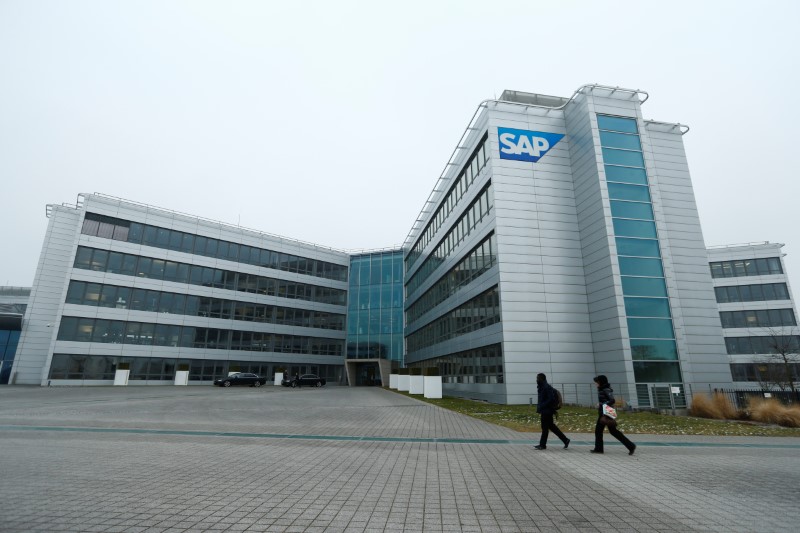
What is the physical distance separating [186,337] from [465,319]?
100 ft

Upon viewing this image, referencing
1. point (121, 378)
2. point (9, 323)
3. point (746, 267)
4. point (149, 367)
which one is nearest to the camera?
point (121, 378)

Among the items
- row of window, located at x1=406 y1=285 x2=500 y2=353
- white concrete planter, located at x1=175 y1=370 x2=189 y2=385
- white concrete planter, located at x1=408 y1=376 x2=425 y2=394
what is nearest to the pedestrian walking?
row of window, located at x1=406 y1=285 x2=500 y2=353

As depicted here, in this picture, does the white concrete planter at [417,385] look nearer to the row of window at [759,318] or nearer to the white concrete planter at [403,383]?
the white concrete planter at [403,383]

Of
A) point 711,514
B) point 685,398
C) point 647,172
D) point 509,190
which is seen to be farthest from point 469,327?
point 711,514

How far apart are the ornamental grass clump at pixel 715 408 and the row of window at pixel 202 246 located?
44995mm

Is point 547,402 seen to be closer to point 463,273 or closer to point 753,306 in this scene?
point 463,273

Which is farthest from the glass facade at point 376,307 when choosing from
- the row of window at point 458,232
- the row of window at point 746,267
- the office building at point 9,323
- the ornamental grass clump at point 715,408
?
the ornamental grass clump at point 715,408

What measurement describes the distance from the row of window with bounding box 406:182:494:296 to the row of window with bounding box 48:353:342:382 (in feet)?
69.2

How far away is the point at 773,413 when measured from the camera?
15250mm

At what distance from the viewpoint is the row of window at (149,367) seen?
122 feet

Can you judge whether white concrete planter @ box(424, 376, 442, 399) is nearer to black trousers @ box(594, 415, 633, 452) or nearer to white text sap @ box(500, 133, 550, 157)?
white text sap @ box(500, 133, 550, 157)

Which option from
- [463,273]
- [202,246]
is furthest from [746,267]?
[202,246]

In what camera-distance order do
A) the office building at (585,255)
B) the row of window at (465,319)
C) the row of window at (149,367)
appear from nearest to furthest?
the office building at (585,255), the row of window at (465,319), the row of window at (149,367)

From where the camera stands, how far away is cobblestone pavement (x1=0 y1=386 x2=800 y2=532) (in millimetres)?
4676
